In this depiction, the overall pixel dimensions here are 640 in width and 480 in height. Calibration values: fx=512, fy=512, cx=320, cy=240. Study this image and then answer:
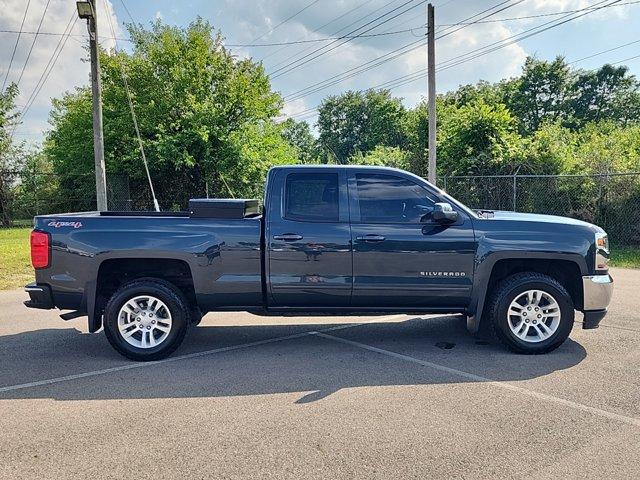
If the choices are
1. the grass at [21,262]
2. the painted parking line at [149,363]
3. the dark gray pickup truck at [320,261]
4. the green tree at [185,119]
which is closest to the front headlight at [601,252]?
the dark gray pickup truck at [320,261]

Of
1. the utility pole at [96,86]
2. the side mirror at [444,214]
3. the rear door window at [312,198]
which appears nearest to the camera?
the side mirror at [444,214]

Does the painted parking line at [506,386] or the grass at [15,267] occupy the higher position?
→ the grass at [15,267]

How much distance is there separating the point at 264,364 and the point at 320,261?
1.17 meters

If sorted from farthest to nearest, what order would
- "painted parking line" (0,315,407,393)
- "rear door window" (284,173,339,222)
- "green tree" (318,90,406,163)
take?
"green tree" (318,90,406,163) → "rear door window" (284,173,339,222) → "painted parking line" (0,315,407,393)

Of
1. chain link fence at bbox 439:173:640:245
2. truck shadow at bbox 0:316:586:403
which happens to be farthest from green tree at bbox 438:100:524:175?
truck shadow at bbox 0:316:586:403

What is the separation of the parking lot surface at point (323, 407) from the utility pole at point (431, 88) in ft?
30.3

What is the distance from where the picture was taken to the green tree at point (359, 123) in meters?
74.0

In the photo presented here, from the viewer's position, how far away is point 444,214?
5.08 metres

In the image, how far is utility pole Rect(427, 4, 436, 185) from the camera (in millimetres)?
14797

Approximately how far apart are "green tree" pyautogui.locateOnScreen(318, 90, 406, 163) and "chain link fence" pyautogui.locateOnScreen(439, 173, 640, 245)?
184 feet

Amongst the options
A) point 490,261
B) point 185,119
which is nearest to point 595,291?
point 490,261

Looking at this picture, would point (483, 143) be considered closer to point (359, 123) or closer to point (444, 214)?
point (444, 214)

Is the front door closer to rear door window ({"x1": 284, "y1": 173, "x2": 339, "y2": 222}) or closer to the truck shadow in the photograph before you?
rear door window ({"x1": 284, "y1": 173, "x2": 339, "y2": 222})

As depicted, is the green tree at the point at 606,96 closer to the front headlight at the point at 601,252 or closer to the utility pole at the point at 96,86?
the utility pole at the point at 96,86
